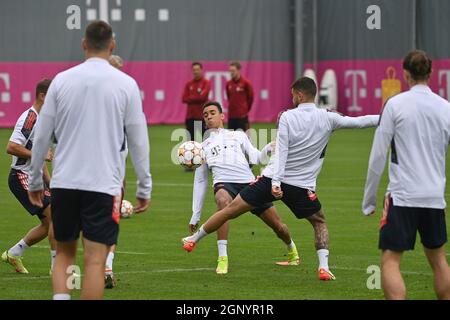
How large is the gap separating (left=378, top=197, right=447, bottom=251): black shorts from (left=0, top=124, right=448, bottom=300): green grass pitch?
71.3 inches

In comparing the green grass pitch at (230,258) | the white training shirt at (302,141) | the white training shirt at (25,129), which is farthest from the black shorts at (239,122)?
the white training shirt at (25,129)

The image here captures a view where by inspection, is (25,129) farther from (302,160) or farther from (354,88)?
(354,88)

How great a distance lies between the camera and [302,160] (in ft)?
39.3

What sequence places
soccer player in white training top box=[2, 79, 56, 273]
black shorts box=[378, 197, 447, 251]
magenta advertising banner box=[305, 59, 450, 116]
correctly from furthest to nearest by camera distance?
magenta advertising banner box=[305, 59, 450, 116] → soccer player in white training top box=[2, 79, 56, 273] → black shorts box=[378, 197, 447, 251]

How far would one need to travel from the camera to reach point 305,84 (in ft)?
39.3

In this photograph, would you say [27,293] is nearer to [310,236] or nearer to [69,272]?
[69,272]

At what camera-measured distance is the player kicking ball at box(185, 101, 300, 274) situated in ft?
42.7

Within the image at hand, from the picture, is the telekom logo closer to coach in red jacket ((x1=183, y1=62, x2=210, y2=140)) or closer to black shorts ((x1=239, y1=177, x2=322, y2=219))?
coach in red jacket ((x1=183, y1=62, x2=210, y2=140))

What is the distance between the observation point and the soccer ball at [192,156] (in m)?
13.4

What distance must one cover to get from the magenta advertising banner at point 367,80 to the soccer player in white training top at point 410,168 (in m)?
31.8

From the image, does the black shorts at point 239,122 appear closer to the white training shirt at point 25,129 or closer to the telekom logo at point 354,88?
the telekom logo at point 354,88

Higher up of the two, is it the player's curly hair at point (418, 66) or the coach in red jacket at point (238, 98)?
the player's curly hair at point (418, 66)

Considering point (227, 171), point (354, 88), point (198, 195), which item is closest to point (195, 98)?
point (198, 195)

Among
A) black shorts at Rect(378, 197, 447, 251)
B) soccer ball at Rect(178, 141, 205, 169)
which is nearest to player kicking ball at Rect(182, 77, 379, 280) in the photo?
soccer ball at Rect(178, 141, 205, 169)
